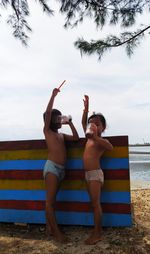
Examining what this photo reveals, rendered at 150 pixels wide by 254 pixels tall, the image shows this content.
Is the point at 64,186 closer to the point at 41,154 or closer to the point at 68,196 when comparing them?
the point at 68,196

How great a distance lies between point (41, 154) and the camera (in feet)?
15.6

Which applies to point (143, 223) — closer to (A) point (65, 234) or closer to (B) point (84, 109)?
(A) point (65, 234)

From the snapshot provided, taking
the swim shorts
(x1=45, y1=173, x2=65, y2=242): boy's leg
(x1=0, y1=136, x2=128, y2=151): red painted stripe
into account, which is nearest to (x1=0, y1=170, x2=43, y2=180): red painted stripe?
(x1=0, y1=136, x2=128, y2=151): red painted stripe

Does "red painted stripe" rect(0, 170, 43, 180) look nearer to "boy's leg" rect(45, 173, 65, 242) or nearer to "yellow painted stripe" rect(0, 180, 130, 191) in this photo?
"yellow painted stripe" rect(0, 180, 130, 191)

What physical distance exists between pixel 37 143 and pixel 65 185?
0.66 metres

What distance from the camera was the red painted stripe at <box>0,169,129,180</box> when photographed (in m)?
4.45

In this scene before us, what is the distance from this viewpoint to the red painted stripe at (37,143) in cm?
446

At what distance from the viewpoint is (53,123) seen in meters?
4.49

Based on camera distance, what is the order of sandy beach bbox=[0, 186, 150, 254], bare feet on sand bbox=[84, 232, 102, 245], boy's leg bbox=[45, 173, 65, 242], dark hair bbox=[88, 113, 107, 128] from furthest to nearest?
dark hair bbox=[88, 113, 107, 128], boy's leg bbox=[45, 173, 65, 242], bare feet on sand bbox=[84, 232, 102, 245], sandy beach bbox=[0, 186, 150, 254]

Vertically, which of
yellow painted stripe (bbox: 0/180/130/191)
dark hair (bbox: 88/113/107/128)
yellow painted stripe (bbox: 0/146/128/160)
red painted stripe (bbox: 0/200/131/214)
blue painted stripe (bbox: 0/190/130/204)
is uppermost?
dark hair (bbox: 88/113/107/128)

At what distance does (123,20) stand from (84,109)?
6.45 feet

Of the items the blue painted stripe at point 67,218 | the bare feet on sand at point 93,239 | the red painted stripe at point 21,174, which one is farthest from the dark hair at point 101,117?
the bare feet on sand at point 93,239

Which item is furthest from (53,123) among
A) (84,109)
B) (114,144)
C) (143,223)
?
(143,223)

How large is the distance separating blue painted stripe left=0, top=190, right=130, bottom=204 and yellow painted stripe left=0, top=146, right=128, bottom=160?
44 cm
